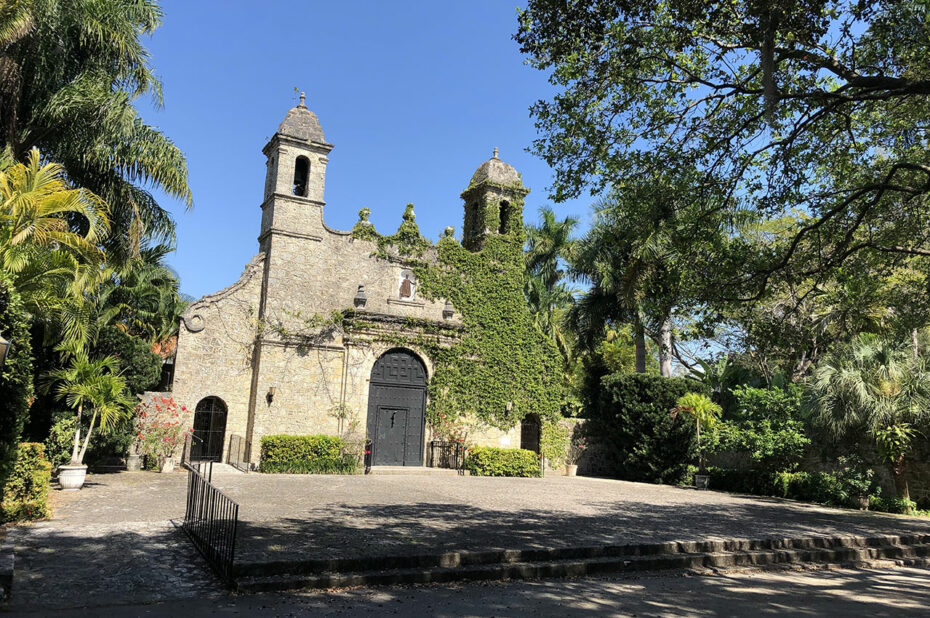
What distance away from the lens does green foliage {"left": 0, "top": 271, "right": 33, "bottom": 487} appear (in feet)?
25.5

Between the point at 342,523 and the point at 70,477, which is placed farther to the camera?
the point at 70,477

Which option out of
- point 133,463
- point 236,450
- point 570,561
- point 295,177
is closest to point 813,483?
point 570,561

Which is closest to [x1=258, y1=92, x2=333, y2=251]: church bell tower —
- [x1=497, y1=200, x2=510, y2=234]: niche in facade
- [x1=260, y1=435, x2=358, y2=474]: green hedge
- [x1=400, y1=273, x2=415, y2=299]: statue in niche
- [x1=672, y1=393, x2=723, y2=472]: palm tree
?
[x1=400, y1=273, x2=415, y2=299]: statue in niche

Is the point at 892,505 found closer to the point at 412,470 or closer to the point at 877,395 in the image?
the point at 877,395

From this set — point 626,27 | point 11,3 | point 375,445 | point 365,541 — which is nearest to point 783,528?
point 365,541

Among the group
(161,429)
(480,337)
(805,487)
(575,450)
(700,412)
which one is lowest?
(805,487)

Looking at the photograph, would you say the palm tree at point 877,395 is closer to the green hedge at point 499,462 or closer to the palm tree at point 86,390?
the green hedge at point 499,462

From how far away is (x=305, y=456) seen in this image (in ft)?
57.3

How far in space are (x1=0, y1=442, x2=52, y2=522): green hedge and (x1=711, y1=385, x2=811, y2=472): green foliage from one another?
599 inches

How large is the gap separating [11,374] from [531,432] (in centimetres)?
→ 1728

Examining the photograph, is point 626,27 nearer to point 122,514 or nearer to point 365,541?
point 365,541

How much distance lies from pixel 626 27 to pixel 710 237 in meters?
3.39

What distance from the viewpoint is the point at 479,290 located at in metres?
22.3

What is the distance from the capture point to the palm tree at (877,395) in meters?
13.9
